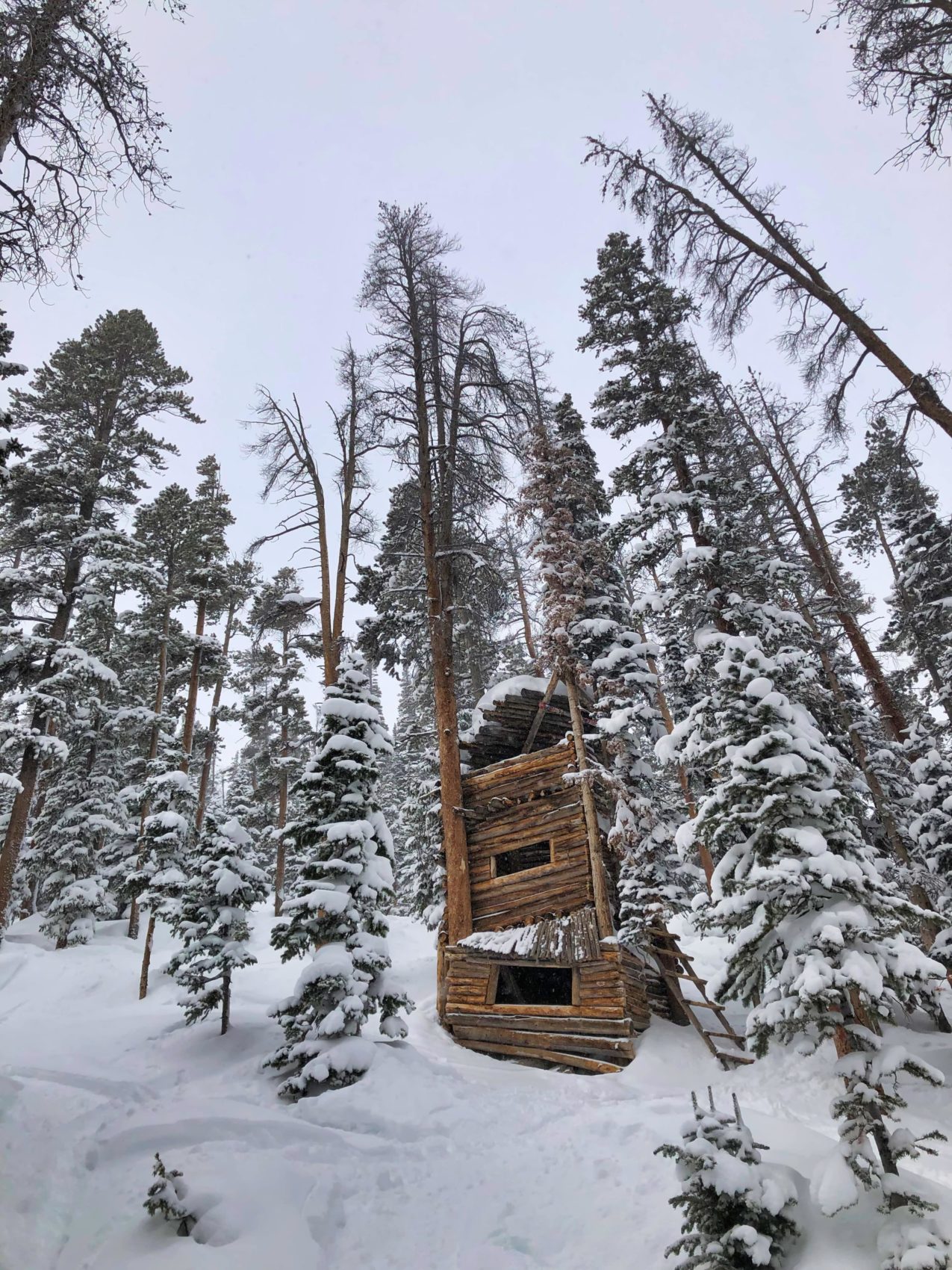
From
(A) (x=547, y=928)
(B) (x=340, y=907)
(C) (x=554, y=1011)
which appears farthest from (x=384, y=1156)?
(A) (x=547, y=928)

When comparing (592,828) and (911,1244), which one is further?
(592,828)

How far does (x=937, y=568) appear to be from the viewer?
1994cm

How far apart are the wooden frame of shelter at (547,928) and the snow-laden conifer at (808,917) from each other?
16.7 feet

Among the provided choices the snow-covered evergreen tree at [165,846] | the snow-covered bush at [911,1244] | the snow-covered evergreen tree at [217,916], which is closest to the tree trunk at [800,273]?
the snow-covered bush at [911,1244]

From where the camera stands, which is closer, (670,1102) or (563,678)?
(670,1102)

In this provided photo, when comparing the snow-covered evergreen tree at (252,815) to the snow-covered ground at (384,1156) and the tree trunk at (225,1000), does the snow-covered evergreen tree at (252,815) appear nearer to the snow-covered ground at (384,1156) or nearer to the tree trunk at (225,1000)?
the tree trunk at (225,1000)

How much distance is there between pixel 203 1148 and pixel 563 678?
1088 centimetres

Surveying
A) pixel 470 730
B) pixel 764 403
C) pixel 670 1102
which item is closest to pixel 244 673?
pixel 470 730

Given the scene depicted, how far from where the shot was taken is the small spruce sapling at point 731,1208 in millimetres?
4477

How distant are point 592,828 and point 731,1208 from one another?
9.34 m

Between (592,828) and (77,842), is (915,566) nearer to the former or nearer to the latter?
(592,828)

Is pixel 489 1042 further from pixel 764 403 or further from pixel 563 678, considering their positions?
pixel 764 403

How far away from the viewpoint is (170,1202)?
18.5 feet

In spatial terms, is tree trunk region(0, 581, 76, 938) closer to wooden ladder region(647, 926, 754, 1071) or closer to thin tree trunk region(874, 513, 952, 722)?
wooden ladder region(647, 926, 754, 1071)
